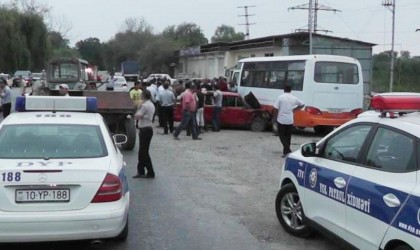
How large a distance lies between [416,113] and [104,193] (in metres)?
3.03

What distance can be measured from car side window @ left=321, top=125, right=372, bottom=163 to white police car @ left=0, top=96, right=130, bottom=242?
7.19 ft

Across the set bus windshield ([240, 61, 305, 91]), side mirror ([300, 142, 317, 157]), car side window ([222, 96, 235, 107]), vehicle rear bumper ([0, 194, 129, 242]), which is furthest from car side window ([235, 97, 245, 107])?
vehicle rear bumper ([0, 194, 129, 242])

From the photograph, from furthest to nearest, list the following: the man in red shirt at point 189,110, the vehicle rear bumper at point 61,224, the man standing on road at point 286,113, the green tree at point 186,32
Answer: the green tree at point 186,32 < the man in red shirt at point 189,110 < the man standing on road at point 286,113 < the vehicle rear bumper at point 61,224

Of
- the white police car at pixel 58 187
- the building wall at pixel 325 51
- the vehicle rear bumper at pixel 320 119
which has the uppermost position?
the building wall at pixel 325 51

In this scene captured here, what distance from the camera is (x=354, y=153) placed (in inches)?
212

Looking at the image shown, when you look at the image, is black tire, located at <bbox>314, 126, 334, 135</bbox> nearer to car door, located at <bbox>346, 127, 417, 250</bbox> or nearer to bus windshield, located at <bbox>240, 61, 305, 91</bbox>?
bus windshield, located at <bbox>240, 61, 305, 91</bbox>

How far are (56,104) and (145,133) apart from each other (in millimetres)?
3149

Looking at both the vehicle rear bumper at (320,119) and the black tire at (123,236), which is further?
the vehicle rear bumper at (320,119)

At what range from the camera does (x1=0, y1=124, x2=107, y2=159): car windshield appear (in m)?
5.69

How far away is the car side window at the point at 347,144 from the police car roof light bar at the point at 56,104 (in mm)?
Result: 3124

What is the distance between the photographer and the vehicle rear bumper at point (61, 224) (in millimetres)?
4996

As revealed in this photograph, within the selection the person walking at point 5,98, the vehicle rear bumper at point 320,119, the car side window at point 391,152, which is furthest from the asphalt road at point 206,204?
the person walking at point 5,98

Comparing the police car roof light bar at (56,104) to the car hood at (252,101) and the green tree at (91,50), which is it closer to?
the car hood at (252,101)

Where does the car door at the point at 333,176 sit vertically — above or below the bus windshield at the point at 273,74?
below
